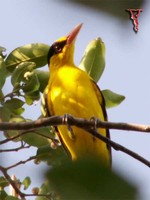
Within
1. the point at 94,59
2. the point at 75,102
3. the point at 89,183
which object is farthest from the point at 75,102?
the point at 89,183

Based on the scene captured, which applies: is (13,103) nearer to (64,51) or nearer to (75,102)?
(75,102)

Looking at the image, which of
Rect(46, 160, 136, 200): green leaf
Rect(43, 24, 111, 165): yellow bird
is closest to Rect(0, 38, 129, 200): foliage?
Rect(43, 24, 111, 165): yellow bird

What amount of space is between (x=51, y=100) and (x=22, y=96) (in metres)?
0.81

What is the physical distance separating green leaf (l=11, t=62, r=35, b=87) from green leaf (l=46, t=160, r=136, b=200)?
242 centimetres

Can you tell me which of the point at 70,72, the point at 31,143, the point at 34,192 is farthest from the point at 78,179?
the point at 70,72

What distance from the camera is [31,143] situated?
2.73 meters

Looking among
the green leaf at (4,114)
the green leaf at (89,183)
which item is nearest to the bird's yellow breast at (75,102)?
the green leaf at (4,114)

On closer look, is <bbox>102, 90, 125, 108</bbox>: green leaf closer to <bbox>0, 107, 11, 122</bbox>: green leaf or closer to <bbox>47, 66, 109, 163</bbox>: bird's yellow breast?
<bbox>47, 66, 109, 163</bbox>: bird's yellow breast

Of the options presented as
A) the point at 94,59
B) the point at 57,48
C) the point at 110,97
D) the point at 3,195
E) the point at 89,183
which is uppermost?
the point at 89,183

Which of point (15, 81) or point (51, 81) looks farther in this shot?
point (51, 81)

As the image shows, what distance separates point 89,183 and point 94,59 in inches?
112

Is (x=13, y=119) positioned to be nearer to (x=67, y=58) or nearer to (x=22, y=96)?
(x=22, y=96)

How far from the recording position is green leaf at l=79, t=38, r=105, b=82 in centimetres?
301

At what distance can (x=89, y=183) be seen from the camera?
12.0 inches
